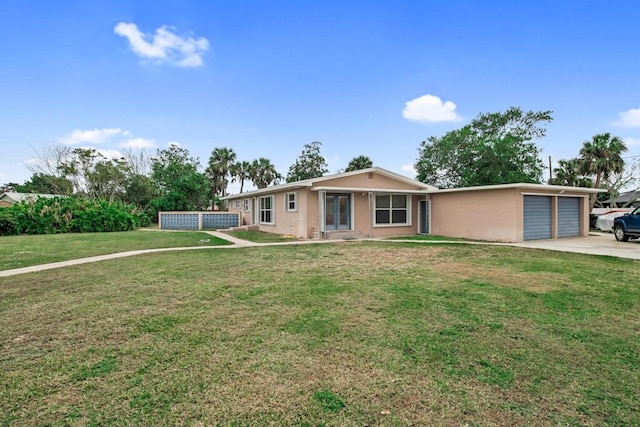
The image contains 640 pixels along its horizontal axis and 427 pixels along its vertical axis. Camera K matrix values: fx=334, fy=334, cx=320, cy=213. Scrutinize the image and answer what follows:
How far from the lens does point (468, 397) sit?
8.34ft

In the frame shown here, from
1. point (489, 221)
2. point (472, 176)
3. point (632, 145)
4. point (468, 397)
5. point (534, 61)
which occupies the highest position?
point (534, 61)

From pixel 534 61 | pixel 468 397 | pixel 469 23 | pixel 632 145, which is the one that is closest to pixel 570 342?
pixel 468 397

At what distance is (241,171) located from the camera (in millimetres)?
39625

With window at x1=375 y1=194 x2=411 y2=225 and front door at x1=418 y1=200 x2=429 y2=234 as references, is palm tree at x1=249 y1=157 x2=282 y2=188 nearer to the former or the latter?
window at x1=375 y1=194 x2=411 y2=225

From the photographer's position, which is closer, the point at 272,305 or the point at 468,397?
the point at 468,397

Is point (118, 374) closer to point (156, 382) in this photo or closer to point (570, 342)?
point (156, 382)

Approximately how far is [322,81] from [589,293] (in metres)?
16.7

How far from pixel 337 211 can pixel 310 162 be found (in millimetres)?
25681

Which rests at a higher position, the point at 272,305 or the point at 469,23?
the point at 469,23

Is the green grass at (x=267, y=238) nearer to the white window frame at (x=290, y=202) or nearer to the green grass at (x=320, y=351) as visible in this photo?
the white window frame at (x=290, y=202)

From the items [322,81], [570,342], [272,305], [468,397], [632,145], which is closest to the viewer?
[468,397]

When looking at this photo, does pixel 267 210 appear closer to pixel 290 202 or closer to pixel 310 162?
pixel 290 202

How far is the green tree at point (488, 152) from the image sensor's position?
26.6 m

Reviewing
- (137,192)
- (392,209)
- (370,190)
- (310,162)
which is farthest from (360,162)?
(137,192)
